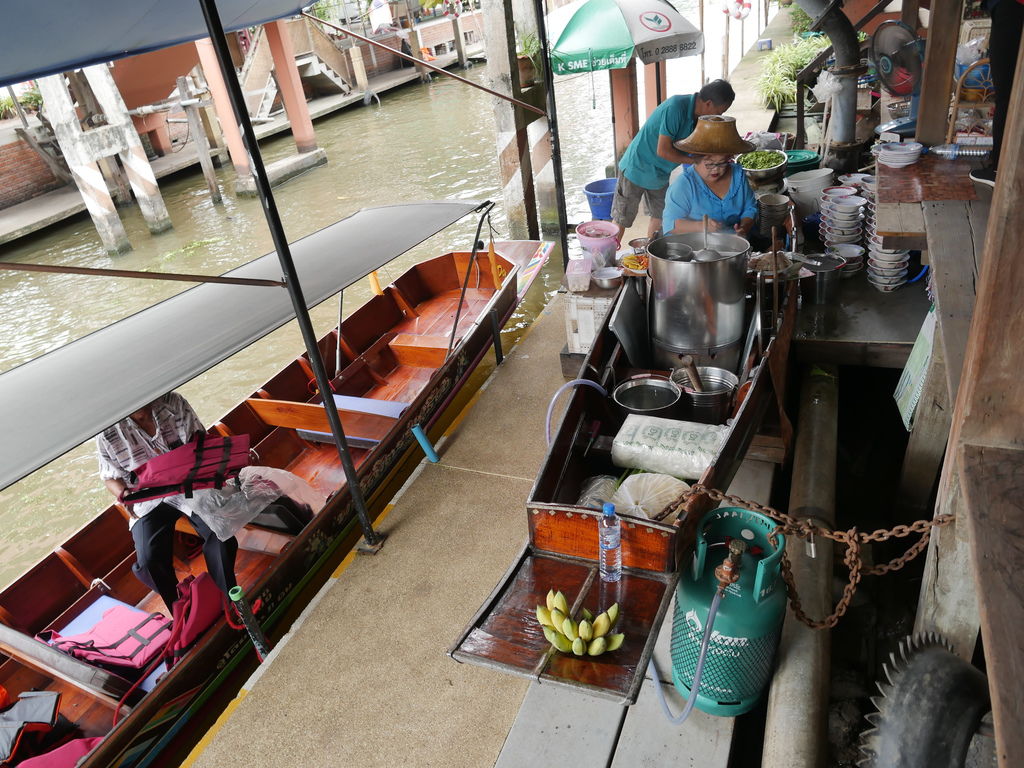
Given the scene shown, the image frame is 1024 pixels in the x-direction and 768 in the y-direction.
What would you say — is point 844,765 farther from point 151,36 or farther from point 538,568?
point 151,36

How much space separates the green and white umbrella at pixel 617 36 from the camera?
9.80 meters

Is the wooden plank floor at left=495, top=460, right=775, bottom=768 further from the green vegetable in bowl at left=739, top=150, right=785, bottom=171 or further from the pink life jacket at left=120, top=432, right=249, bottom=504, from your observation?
the green vegetable in bowl at left=739, top=150, right=785, bottom=171

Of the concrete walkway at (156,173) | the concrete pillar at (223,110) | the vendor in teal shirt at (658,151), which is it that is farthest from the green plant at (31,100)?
the vendor in teal shirt at (658,151)

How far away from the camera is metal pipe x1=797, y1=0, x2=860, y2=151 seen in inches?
262

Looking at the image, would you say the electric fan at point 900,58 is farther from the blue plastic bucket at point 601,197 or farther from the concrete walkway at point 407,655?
the concrete walkway at point 407,655

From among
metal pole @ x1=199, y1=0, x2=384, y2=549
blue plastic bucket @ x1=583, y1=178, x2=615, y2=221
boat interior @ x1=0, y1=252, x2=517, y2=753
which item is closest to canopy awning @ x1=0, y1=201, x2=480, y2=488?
metal pole @ x1=199, y1=0, x2=384, y2=549

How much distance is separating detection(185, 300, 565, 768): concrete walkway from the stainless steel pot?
65.8 inches

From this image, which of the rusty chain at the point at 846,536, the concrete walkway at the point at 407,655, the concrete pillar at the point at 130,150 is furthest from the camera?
the concrete pillar at the point at 130,150

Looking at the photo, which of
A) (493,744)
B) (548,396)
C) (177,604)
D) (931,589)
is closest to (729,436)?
(931,589)

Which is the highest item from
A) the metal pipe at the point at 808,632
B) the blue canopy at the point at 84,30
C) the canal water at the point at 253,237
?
the blue canopy at the point at 84,30

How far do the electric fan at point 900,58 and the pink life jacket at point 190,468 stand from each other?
20.8ft

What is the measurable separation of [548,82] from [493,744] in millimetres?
7091

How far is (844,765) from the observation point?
3.23m

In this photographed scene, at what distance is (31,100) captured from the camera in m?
15.8
